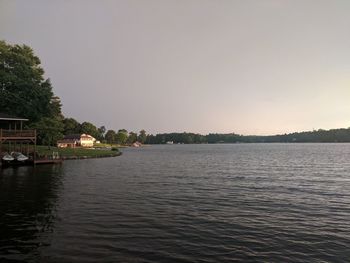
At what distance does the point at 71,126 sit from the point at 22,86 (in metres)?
103

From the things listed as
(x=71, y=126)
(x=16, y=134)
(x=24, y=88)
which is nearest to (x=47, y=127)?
(x=24, y=88)

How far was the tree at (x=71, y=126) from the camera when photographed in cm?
15775

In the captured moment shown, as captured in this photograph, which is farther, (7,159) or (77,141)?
(77,141)

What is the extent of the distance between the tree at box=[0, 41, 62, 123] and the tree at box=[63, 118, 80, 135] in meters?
92.9

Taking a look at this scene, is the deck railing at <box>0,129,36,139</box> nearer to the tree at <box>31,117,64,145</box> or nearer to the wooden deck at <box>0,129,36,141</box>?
the wooden deck at <box>0,129,36,141</box>

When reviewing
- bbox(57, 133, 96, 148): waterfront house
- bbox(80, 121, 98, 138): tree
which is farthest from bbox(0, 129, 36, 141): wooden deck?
bbox(80, 121, 98, 138): tree

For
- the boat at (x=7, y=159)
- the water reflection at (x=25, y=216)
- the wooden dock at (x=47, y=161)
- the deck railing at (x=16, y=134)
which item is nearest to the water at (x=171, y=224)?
the water reflection at (x=25, y=216)

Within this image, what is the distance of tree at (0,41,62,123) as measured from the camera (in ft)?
196

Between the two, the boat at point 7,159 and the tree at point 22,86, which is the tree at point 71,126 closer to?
the tree at point 22,86

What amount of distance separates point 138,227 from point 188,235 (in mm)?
2684

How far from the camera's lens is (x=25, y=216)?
57.2 feet

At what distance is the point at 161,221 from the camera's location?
17031 mm

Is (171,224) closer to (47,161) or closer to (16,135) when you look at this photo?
(16,135)

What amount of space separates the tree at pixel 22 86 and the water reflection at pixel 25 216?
112 ft
